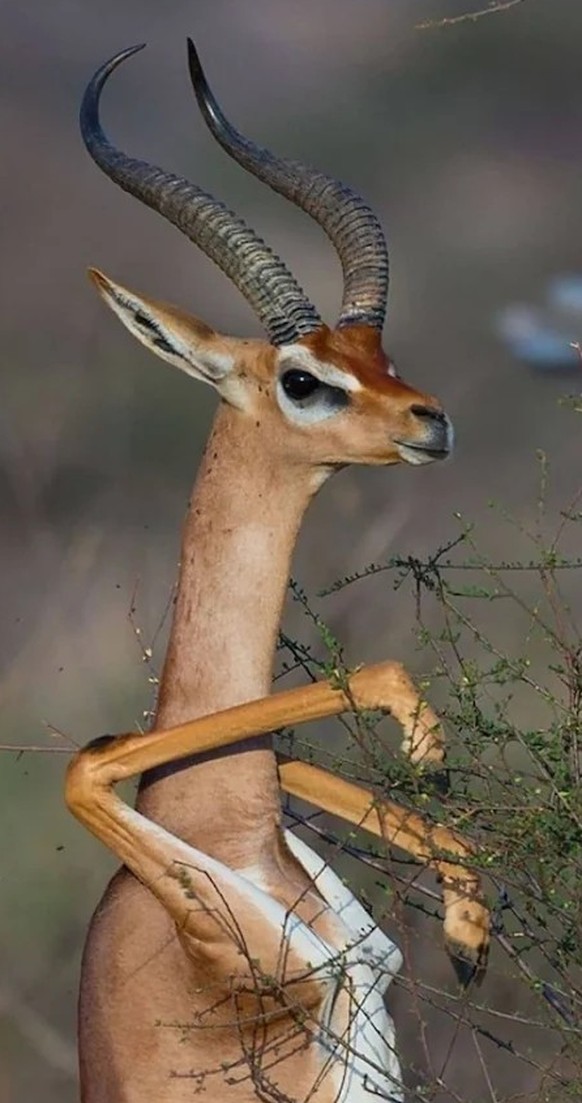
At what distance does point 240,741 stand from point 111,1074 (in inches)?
24.2

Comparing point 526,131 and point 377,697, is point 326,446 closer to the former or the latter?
point 377,697

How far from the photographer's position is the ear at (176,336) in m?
3.97

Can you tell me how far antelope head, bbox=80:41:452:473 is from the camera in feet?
12.7

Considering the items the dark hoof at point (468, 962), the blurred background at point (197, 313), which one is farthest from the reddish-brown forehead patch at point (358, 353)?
the blurred background at point (197, 313)

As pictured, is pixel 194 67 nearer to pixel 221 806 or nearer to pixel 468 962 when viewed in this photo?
pixel 221 806

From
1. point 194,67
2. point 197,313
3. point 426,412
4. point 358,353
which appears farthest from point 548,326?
point 426,412

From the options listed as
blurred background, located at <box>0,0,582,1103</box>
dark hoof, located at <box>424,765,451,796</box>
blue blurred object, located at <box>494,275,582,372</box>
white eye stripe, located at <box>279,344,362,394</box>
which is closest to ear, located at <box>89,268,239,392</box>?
white eye stripe, located at <box>279,344,362,394</box>

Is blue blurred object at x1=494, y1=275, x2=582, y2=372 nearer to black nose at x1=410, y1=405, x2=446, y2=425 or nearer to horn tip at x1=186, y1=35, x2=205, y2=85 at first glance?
horn tip at x1=186, y1=35, x2=205, y2=85

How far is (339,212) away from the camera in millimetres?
4207

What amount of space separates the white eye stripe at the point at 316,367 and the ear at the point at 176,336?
0.11 m

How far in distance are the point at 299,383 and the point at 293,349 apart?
0.19 feet

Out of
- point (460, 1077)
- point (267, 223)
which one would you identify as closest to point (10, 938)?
point (460, 1077)

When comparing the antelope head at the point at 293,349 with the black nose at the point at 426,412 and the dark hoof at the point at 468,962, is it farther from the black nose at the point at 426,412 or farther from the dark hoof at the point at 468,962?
the dark hoof at the point at 468,962

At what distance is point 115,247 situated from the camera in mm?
11789
